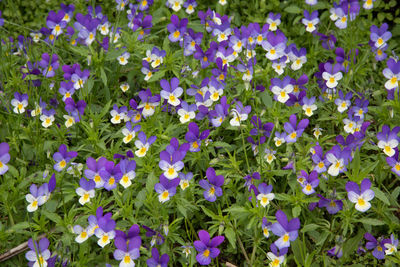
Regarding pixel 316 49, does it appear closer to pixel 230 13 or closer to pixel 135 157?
pixel 230 13

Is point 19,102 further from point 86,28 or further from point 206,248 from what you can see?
point 206,248

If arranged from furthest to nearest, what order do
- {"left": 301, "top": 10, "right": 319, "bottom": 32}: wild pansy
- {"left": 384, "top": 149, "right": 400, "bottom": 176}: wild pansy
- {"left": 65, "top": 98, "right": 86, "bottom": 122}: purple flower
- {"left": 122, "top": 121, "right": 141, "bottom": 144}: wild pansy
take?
{"left": 301, "top": 10, "right": 319, "bottom": 32}: wild pansy → {"left": 65, "top": 98, "right": 86, "bottom": 122}: purple flower → {"left": 122, "top": 121, "right": 141, "bottom": 144}: wild pansy → {"left": 384, "top": 149, "right": 400, "bottom": 176}: wild pansy

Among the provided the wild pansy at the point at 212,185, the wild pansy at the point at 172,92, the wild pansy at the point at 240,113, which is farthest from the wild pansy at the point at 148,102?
the wild pansy at the point at 212,185

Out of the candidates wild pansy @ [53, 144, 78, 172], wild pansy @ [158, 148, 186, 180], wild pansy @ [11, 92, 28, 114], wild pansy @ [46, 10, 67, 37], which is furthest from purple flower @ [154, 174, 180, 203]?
wild pansy @ [46, 10, 67, 37]

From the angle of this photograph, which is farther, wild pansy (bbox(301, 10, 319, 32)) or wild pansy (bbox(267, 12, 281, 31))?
wild pansy (bbox(267, 12, 281, 31))

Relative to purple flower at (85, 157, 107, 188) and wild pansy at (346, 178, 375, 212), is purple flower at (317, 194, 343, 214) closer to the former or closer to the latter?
wild pansy at (346, 178, 375, 212)

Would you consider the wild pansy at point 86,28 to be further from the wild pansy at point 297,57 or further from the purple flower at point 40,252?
the purple flower at point 40,252
